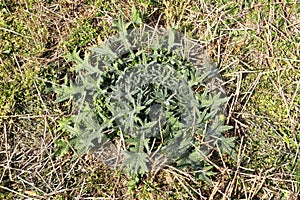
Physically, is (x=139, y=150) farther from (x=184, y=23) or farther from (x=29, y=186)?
(x=184, y=23)

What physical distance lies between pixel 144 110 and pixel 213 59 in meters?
0.55

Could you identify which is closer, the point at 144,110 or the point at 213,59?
the point at 144,110

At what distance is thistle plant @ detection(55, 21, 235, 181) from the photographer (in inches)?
91.3

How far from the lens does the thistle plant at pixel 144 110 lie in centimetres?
232

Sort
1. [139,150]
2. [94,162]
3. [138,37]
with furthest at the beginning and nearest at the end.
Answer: [138,37] → [94,162] → [139,150]

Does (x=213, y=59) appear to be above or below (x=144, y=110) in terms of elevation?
above

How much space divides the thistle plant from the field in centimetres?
A: 8

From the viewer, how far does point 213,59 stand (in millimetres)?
2664

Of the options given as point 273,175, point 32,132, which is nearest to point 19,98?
point 32,132

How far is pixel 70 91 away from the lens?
8.00 feet

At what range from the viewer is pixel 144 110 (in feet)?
7.73

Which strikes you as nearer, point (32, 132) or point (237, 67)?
point (32, 132)

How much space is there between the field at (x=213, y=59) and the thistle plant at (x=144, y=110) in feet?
0.25

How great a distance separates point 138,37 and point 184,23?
0.29 meters
